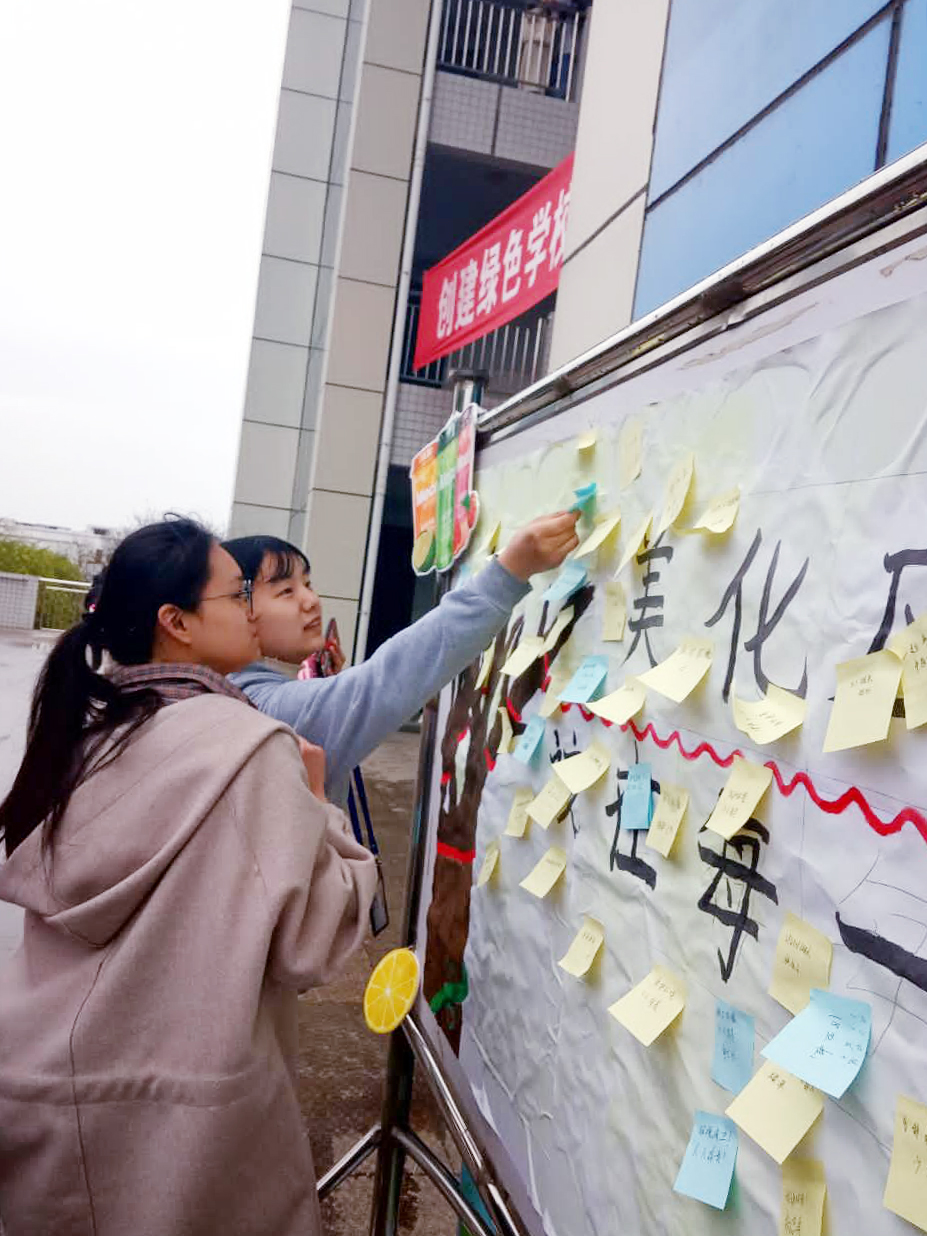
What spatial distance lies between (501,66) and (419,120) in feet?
4.89

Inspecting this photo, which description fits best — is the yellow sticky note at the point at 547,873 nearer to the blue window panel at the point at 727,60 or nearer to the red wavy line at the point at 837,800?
the red wavy line at the point at 837,800

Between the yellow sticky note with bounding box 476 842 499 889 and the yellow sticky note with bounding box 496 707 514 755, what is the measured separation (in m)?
0.14

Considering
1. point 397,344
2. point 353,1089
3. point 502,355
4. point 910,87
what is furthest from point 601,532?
point 502,355

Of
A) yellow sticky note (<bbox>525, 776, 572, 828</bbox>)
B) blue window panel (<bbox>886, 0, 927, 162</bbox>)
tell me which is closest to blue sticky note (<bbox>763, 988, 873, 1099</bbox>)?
yellow sticky note (<bbox>525, 776, 572, 828</bbox>)

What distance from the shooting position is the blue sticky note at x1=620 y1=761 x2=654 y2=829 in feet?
3.02

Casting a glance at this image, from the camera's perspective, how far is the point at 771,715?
73 centimetres

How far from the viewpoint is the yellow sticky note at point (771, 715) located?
0.71 meters

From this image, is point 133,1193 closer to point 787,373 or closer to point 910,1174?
point 910,1174

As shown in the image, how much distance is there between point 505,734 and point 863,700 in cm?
75

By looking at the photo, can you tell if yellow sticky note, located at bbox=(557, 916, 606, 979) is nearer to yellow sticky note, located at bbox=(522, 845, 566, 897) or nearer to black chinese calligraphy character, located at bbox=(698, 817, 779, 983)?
yellow sticky note, located at bbox=(522, 845, 566, 897)

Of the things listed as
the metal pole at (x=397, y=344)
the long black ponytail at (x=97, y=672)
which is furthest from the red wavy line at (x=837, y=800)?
the metal pole at (x=397, y=344)

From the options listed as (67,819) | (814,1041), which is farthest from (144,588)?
(814,1041)

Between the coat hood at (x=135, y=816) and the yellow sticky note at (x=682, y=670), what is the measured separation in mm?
506

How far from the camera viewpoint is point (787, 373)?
779mm
